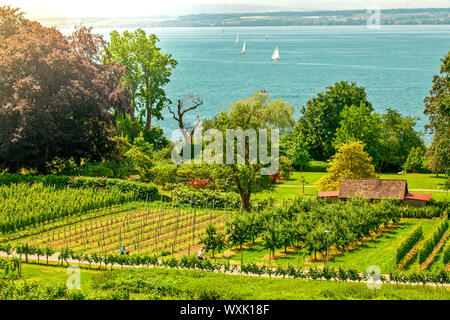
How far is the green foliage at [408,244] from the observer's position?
29.2m

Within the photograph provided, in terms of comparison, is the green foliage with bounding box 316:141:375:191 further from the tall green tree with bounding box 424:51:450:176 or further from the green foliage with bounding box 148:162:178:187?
the green foliage with bounding box 148:162:178:187

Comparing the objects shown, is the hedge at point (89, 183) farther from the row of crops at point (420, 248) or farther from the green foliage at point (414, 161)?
the green foliage at point (414, 161)

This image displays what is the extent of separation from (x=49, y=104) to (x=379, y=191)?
92.9 ft

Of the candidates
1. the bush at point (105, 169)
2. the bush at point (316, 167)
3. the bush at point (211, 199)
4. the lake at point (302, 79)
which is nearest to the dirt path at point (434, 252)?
the bush at point (211, 199)

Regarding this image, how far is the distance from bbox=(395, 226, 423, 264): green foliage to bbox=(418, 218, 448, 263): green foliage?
771 mm

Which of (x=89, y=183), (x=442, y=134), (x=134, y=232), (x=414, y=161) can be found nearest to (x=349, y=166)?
(x=442, y=134)

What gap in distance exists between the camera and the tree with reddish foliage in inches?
1859

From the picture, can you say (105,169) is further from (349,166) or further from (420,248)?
(420,248)

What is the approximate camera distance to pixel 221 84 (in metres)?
152

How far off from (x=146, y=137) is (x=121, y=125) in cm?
426

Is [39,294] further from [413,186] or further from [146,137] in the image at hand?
[146,137]

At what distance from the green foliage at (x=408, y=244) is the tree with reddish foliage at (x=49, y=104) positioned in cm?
2976

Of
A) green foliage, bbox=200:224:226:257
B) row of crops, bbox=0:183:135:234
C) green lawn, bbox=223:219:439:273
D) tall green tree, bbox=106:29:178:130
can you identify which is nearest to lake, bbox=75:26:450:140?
tall green tree, bbox=106:29:178:130
